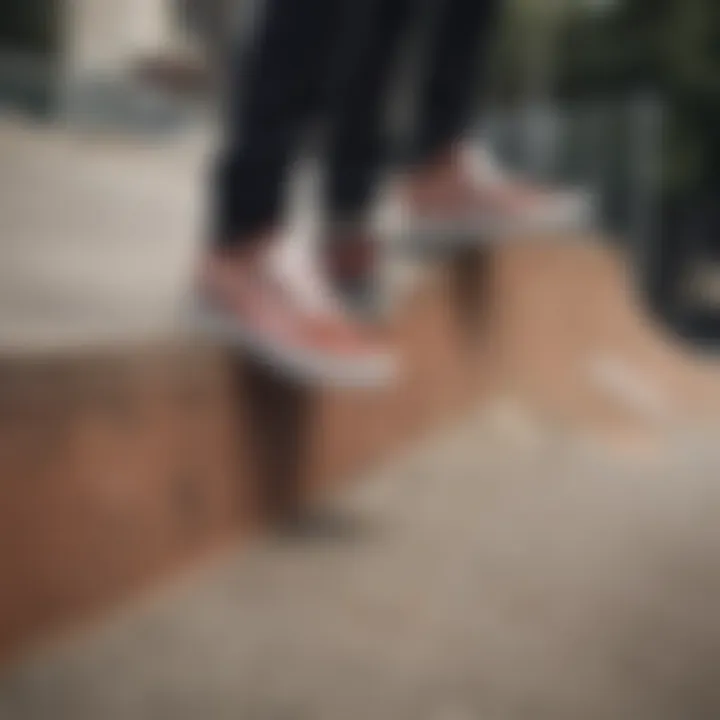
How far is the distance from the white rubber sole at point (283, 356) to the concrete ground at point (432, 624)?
0.11 meters

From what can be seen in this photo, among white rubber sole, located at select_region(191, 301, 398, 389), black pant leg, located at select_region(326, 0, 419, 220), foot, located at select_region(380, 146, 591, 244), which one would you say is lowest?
white rubber sole, located at select_region(191, 301, 398, 389)

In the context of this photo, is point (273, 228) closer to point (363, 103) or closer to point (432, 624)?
point (363, 103)

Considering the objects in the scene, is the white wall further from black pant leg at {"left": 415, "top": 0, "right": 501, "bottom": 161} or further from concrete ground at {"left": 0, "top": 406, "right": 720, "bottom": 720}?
concrete ground at {"left": 0, "top": 406, "right": 720, "bottom": 720}

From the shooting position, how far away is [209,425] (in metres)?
0.79

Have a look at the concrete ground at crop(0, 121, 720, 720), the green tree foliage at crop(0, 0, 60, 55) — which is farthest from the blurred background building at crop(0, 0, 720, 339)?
the concrete ground at crop(0, 121, 720, 720)

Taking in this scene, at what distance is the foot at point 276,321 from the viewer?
814 millimetres

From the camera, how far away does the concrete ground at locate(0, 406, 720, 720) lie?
0.54 m

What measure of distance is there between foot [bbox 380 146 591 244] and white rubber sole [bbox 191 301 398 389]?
34cm

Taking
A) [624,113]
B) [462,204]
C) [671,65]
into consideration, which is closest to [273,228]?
[462,204]

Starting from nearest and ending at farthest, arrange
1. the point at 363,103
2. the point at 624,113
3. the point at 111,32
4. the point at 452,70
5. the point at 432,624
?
the point at 432,624 → the point at 363,103 → the point at 452,70 → the point at 111,32 → the point at 624,113

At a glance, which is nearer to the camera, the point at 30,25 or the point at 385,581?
the point at 385,581

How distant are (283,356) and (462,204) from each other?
0.44 metres

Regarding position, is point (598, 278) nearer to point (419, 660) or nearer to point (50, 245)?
point (50, 245)

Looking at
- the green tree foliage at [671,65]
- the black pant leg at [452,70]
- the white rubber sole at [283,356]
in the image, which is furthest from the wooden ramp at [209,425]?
the green tree foliage at [671,65]
